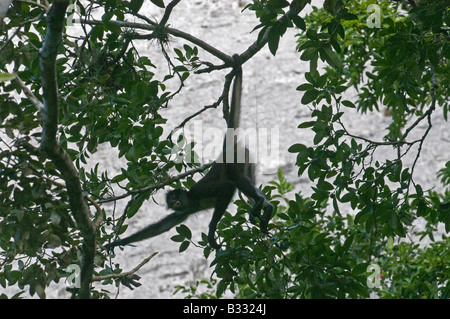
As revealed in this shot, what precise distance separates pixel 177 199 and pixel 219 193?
0.34m

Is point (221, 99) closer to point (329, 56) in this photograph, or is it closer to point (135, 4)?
point (329, 56)

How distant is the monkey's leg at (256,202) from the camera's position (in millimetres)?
3768

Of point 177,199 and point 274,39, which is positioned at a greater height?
point 274,39

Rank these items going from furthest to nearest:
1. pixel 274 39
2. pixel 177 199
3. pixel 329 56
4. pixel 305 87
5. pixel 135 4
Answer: pixel 177 199 → pixel 305 87 → pixel 329 56 → pixel 135 4 → pixel 274 39

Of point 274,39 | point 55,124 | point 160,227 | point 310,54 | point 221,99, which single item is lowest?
point 55,124

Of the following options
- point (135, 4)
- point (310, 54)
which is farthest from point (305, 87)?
point (135, 4)

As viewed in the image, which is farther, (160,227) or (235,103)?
(160,227)

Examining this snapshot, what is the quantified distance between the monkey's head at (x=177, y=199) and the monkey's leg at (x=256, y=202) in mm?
452

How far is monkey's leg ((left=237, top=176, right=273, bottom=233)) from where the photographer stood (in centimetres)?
377

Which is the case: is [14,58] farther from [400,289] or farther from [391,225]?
[400,289]

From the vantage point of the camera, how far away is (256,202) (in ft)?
13.1

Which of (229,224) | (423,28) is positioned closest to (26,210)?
(229,224)

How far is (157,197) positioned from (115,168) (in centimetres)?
209
